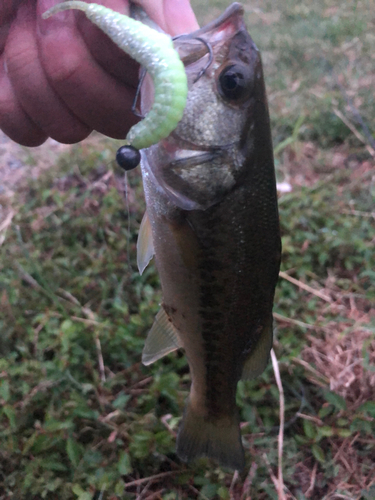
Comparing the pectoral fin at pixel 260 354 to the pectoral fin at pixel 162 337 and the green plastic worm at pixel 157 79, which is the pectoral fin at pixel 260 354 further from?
the green plastic worm at pixel 157 79

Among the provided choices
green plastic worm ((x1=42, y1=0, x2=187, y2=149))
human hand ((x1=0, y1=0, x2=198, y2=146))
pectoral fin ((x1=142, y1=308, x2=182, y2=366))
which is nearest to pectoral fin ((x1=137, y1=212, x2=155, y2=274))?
pectoral fin ((x1=142, y1=308, x2=182, y2=366))

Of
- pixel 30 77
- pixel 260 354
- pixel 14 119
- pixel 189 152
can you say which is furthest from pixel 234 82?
pixel 260 354

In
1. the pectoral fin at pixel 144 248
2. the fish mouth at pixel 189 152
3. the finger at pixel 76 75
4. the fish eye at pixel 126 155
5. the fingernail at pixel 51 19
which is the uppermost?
the fingernail at pixel 51 19

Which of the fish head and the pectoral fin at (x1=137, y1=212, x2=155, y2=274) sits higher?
the fish head

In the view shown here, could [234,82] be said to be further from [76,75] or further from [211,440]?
[211,440]

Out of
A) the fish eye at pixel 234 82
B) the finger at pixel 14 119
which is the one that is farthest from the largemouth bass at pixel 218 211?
the finger at pixel 14 119

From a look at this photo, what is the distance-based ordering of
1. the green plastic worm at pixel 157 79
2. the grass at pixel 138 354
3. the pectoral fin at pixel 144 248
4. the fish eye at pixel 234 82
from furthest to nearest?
the grass at pixel 138 354 → the pectoral fin at pixel 144 248 → the fish eye at pixel 234 82 → the green plastic worm at pixel 157 79

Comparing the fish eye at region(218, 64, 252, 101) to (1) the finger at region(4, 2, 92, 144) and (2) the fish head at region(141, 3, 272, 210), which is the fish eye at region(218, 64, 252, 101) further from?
(1) the finger at region(4, 2, 92, 144)
